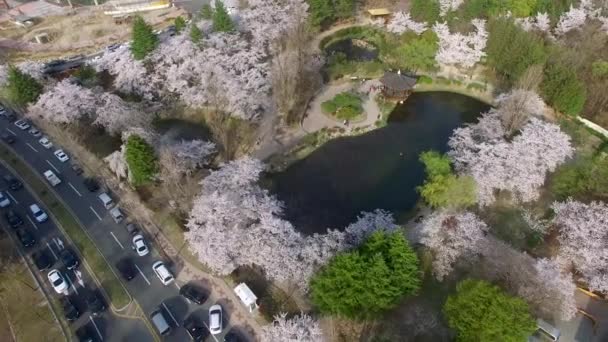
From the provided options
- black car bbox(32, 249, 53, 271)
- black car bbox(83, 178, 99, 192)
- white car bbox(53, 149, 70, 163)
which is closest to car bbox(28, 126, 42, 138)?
white car bbox(53, 149, 70, 163)

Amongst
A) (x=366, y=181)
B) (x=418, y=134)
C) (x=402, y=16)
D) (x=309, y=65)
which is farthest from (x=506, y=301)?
(x=402, y=16)

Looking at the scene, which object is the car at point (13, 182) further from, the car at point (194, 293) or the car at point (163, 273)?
the car at point (194, 293)

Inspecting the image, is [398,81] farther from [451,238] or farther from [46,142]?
[46,142]

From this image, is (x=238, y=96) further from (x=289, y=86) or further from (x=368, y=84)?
(x=368, y=84)

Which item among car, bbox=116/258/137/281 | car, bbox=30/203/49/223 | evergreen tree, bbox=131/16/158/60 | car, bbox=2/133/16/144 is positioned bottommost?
car, bbox=116/258/137/281

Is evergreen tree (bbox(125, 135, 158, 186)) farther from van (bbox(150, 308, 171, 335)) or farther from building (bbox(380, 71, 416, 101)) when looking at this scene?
building (bbox(380, 71, 416, 101))

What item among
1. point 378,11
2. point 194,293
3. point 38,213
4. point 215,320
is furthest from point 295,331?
point 378,11
